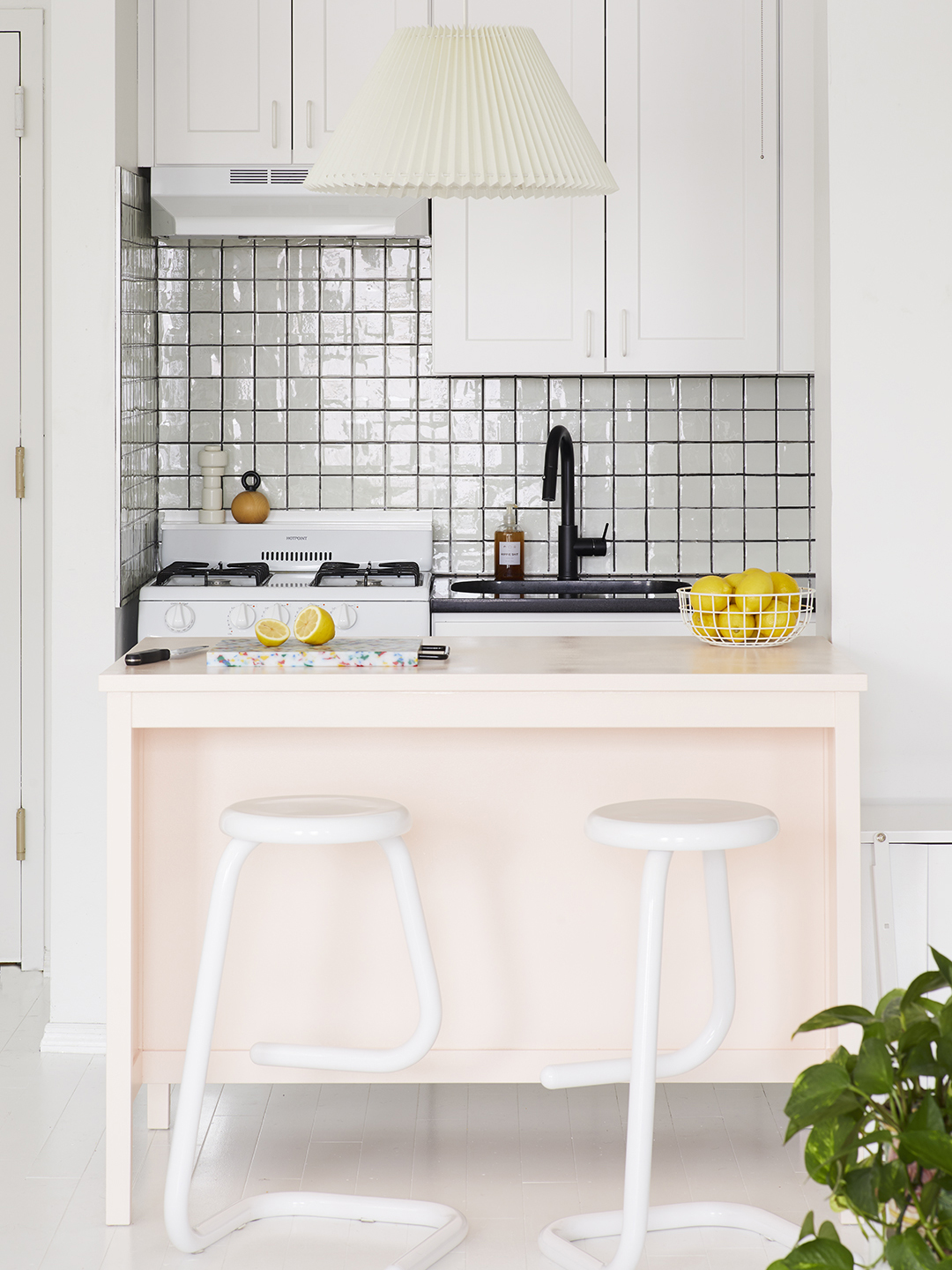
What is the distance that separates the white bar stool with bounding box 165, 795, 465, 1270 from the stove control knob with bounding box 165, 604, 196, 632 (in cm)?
129

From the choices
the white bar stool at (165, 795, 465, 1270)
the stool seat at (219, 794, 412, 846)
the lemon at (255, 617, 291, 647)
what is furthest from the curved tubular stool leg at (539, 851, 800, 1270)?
the lemon at (255, 617, 291, 647)

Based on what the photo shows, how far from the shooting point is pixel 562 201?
3664 mm

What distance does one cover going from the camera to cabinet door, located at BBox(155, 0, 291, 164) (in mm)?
3564

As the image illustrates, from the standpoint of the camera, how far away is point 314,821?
2.00 metres

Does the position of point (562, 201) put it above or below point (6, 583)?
above

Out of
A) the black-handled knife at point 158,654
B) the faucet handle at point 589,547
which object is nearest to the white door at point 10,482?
the black-handled knife at point 158,654

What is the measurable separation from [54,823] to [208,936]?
1.13 meters

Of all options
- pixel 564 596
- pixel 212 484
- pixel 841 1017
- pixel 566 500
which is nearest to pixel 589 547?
pixel 566 500

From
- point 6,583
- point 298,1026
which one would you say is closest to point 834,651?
point 298,1026

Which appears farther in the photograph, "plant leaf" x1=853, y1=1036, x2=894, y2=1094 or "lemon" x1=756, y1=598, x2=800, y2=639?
"lemon" x1=756, y1=598, x2=800, y2=639

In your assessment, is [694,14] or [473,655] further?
[694,14]

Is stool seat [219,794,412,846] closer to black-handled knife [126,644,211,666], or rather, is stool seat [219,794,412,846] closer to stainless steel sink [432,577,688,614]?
black-handled knife [126,644,211,666]

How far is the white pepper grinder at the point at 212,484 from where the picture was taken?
4.00 meters

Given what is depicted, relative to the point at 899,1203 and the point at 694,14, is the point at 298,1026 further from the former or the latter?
the point at 694,14
